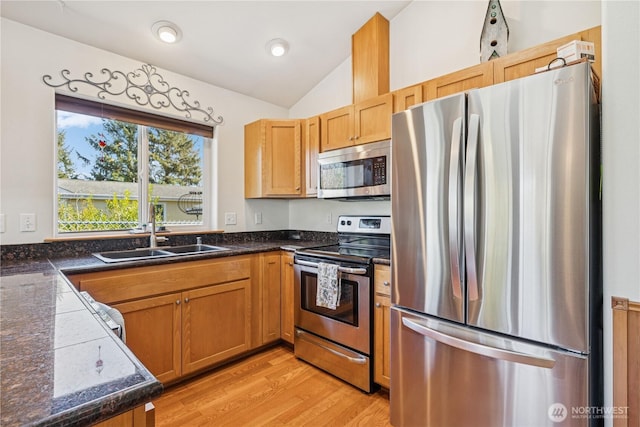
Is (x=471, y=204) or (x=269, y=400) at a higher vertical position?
(x=471, y=204)

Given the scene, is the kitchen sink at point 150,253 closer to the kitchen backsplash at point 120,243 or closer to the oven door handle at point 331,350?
the kitchen backsplash at point 120,243

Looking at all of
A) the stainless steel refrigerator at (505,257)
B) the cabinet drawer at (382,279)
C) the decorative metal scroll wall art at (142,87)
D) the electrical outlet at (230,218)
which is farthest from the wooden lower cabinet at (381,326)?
the decorative metal scroll wall art at (142,87)

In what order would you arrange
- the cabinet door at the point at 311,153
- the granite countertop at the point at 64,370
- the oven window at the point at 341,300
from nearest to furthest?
1. the granite countertop at the point at 64,370
2. the oven window at the point at 341,300
3. the cabinet door at the point at 311,153

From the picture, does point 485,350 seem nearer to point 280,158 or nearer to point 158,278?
point 158,278

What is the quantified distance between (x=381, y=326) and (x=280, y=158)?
5.74 feet

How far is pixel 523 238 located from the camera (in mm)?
1229

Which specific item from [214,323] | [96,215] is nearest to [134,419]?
[214,323]

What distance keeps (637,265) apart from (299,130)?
2.43m

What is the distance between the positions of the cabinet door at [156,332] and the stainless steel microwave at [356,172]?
4.65ft

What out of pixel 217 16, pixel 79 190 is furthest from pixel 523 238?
pixel 79 190

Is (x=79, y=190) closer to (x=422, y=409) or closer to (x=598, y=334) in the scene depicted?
(x=422, y=409)

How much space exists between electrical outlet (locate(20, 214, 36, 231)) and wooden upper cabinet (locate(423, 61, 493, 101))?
2.73m

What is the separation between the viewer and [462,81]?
1868 millimetres

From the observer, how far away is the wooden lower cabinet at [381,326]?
6.36ft
